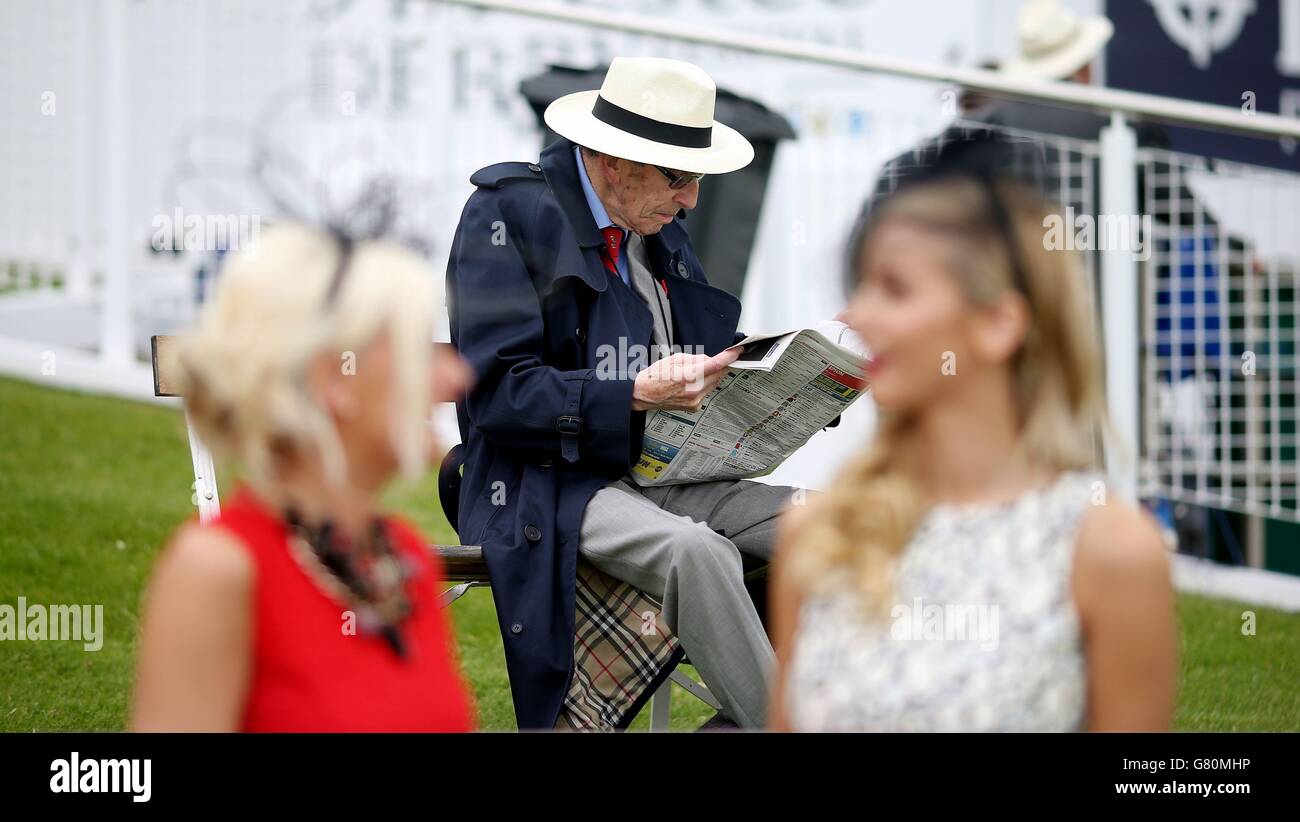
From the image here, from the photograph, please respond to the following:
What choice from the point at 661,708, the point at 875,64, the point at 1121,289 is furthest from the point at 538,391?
the point at 1121,289

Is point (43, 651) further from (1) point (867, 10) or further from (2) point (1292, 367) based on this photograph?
(1) point (867, 10)

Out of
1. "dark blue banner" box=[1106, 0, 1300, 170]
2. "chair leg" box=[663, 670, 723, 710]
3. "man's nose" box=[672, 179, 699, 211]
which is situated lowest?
"chair leg" box=[663, 670, 723, 710]

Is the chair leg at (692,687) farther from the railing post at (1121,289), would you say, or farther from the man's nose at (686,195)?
the railing post at (1121,289)

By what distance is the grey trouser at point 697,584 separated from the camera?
2875 mm

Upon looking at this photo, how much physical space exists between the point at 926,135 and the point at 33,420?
11.6 ft

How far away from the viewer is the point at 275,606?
4.67 ft

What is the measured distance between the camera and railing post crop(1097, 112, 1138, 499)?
210 inches

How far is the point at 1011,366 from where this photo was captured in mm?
1687

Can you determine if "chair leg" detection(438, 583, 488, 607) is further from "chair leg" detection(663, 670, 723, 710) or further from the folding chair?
"chair leg" detection(663, 670, 723, 710)

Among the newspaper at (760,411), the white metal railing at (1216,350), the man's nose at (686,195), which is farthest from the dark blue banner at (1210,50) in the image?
the newspaper at (760,411)

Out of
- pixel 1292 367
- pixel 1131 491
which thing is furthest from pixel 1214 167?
pixel 1131 491

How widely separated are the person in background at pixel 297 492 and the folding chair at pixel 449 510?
1187mm

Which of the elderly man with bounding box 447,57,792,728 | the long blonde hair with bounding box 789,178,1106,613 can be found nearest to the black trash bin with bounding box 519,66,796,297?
the elderly man with bounding box 447,57,792,728

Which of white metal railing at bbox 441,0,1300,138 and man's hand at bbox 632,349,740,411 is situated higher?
white metal railing at bbox 441,0,1300,138
